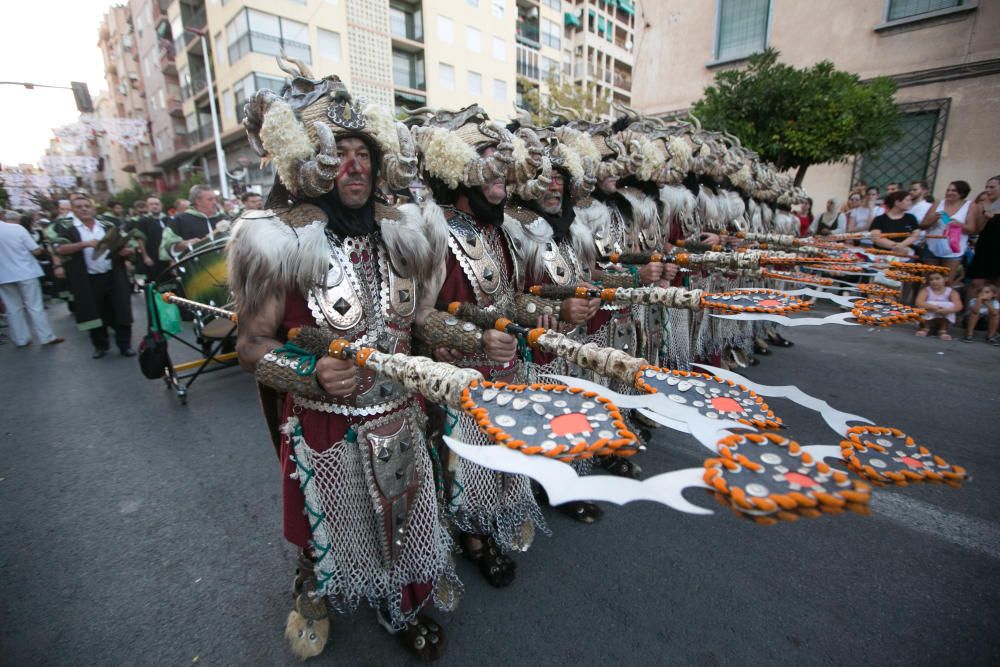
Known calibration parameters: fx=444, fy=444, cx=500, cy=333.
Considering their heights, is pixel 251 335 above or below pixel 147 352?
above

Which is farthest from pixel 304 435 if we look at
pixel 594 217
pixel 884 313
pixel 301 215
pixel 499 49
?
pixel 499 49

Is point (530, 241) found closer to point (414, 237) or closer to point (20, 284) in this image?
point (414, 237)

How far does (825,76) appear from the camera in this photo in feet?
27.0

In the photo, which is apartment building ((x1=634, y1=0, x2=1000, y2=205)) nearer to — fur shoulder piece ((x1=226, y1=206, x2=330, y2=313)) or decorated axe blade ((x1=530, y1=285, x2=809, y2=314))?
decorated axe blade ((x1=530, y1=285, x2=809, y2=314))

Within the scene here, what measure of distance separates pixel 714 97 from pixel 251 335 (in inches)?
397

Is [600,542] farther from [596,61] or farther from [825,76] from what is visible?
[596,61]

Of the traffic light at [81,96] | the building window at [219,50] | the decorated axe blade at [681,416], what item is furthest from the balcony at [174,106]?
the decorated axe blade at [681,416]

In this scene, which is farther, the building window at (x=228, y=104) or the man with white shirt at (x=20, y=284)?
the building window at (x=228, y=104)

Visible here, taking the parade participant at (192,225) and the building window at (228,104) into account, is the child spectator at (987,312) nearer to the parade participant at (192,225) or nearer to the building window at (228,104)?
the parade participant at (192,225)

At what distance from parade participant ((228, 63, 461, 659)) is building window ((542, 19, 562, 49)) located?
40525 millimetres

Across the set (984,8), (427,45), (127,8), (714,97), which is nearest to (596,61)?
(427,45)

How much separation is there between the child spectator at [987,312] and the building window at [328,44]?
962 inches

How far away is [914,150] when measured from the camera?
11758mm

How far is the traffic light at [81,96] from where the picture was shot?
1334 centimetres
